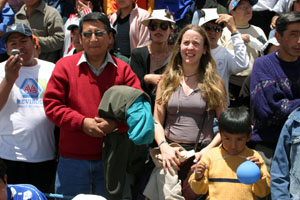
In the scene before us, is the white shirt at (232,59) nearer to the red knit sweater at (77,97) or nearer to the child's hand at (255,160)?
the red knit sweater at (77,97)

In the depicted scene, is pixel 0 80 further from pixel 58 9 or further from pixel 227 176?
pixel 58 9

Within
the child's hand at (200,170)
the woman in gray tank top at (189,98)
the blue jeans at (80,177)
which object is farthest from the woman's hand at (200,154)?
the blue jeans at (80,177)

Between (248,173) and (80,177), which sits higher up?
(248,173)

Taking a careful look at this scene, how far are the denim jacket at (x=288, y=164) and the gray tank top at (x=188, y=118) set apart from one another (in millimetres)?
736

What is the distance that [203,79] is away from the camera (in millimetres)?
4238

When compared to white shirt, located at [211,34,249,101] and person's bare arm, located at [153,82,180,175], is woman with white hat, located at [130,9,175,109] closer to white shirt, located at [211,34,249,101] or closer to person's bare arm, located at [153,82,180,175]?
white shirt, located at [211,34,249,101]

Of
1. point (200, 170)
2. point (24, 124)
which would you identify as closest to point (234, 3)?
point (200, 170)

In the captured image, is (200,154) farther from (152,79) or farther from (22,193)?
(22,193)

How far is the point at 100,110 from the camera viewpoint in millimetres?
3822

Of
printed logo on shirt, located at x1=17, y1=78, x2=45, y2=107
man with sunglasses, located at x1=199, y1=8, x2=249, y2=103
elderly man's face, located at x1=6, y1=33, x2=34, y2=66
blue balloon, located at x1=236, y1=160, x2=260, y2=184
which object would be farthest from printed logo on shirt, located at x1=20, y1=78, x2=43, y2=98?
blue balloon, located at x1=236, y1=160, x2=260, y2=184

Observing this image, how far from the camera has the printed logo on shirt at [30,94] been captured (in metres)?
4.32

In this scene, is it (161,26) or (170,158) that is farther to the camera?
(161,26)

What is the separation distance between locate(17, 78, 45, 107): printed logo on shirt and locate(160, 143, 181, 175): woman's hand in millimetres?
1321

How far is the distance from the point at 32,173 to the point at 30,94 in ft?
2.53
